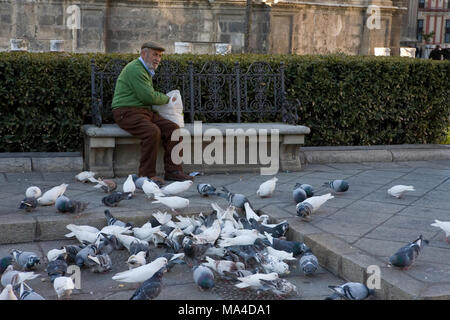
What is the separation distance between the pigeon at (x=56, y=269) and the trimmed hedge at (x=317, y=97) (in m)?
3.50

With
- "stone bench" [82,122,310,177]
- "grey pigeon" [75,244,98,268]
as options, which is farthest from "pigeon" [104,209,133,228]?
"stone bench" [82,122,310,177]

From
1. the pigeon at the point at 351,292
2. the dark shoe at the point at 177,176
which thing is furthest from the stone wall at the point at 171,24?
the pigeon at the point at 351,292

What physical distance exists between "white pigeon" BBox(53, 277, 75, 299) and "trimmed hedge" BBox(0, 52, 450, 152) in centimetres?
391

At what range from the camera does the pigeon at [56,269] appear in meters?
4.23

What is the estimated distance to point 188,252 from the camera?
4.63 m

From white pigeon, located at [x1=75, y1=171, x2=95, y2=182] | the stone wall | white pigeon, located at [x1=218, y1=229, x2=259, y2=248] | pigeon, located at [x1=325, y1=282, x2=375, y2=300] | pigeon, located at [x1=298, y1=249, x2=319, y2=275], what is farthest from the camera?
the stone wall

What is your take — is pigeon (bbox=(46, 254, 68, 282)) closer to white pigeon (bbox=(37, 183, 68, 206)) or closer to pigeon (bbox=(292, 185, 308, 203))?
white pigeon (bbox=(37, 183, 68, 206))

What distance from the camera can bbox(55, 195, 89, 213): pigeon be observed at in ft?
17.4

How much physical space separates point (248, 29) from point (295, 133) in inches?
335

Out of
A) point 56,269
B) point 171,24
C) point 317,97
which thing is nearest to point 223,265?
point 56,269

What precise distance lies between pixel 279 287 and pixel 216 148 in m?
3.69

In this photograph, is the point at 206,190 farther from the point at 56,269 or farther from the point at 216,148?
the point at 56,269
